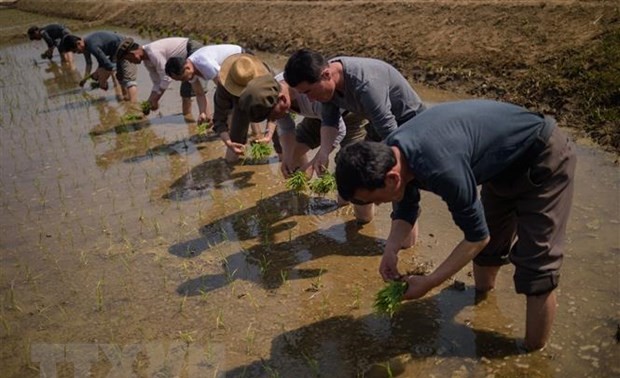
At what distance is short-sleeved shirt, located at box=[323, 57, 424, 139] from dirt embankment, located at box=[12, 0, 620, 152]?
2.78m

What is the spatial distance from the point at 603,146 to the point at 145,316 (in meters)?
4.61

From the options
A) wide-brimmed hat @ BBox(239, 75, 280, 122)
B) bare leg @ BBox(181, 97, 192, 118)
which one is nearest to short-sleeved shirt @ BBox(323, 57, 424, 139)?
wide-brimmed hat @ BBox(239, 75, 280, 122)

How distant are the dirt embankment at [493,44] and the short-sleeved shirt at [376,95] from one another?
2780mm

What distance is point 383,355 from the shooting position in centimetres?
320

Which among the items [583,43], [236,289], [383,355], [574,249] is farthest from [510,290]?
[583,43]

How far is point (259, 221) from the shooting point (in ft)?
16.5

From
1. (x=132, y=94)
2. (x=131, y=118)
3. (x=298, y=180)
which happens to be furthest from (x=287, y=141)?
(x=132, y=94)

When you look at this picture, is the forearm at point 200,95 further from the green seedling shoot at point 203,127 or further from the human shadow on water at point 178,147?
the human shadow on water at point 178,147

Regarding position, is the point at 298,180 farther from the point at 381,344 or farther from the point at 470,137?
the point at 470,137

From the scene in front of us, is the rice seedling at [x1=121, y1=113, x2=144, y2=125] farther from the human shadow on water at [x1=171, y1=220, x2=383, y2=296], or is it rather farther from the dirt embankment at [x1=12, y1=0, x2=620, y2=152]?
the human shadow on water at [x1=171, y1=220, x2=383, y2=296]

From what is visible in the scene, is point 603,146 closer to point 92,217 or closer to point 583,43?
point 583,43

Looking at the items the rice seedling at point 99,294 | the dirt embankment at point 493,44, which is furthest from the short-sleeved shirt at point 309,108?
the dirt embankment at point 493,44

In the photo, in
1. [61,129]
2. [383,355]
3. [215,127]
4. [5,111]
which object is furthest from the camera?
[5,111]

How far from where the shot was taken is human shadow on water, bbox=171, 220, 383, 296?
4125 millimetres
